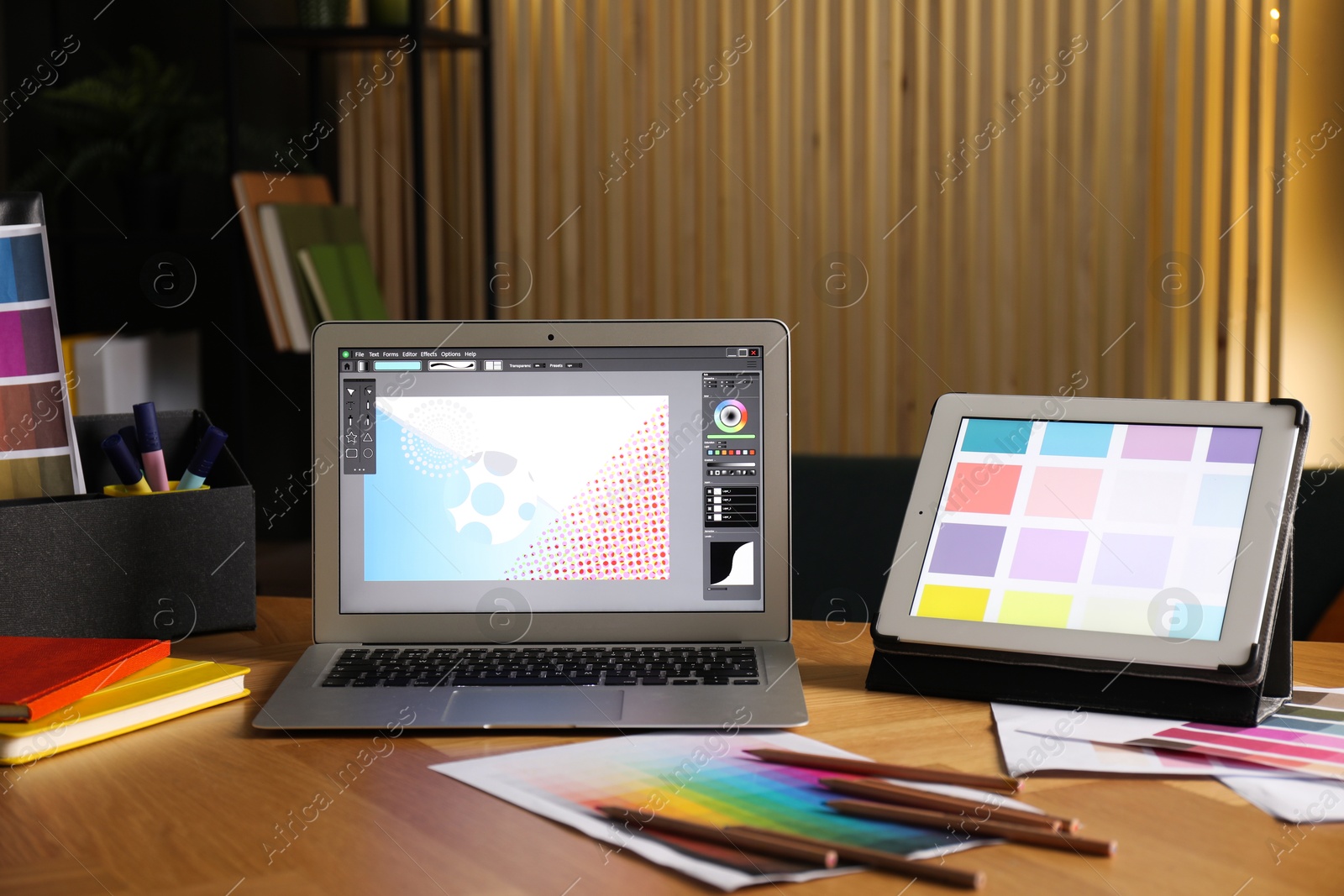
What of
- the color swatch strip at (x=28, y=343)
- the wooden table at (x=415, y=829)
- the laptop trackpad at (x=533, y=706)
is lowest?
the wooden table at (x=415, y=829)

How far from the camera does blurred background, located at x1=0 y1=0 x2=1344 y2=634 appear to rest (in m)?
2.54

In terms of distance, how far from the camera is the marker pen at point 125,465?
3.73 ft

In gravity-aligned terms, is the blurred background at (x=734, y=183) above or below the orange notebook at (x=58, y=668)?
above

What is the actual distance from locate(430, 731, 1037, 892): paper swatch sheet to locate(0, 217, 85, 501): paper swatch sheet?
0.59 meters

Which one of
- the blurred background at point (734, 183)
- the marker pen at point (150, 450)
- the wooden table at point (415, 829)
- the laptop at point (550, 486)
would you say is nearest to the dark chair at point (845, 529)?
the laptop at point (550, 486)

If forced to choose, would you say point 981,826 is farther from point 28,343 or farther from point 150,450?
point 28,343

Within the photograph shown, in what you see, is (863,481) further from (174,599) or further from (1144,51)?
(1144,51)

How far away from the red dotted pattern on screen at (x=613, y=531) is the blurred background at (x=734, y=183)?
1560 millimetres

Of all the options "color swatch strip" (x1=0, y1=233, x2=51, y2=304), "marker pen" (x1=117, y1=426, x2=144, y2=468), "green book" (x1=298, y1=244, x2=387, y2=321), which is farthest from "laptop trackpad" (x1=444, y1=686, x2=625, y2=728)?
"green book" (x1=298, y1=244, x2=387, y2=321)

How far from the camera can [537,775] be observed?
794 mm

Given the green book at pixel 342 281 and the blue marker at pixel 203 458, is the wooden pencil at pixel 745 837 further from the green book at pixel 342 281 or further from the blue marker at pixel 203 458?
the green book at pixel 342 281

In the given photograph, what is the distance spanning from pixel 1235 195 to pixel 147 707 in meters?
2.40

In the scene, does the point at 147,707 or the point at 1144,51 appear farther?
the point at 1144,51

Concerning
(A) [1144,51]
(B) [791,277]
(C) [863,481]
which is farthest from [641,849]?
(A) [1144,51]
